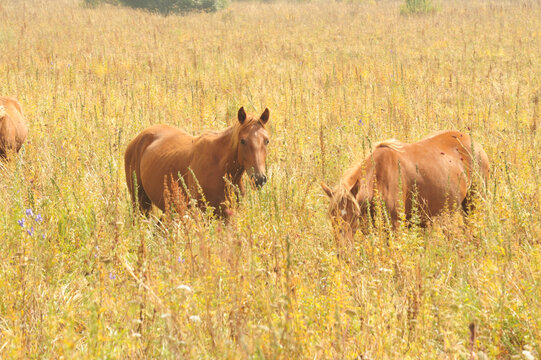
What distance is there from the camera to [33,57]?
12539 millimetres

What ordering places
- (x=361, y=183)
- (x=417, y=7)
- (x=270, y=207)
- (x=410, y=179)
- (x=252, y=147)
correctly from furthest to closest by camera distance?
1. (x=417, y=7)
2. (x=410, y=179)
3. (x=252, y=147)
4. (x=361, y=183)
5. (x=270, y=207)

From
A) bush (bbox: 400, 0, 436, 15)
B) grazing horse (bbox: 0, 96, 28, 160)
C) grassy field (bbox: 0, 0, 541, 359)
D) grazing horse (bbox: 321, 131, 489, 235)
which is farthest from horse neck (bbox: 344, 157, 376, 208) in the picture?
bush (bbox: 400, 0, 436, 15)

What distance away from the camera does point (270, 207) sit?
3646mm

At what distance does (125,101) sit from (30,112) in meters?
1.52

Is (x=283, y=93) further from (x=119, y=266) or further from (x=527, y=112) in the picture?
(x=119, y=266)

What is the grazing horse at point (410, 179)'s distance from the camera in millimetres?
3797

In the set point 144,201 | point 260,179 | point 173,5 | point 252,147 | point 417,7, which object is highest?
point 173,5

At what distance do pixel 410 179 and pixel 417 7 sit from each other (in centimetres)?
2096

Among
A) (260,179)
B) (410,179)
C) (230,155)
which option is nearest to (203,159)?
(230,155)

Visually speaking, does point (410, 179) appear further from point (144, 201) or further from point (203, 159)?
point (144, 201)

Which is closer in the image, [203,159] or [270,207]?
[270,207]

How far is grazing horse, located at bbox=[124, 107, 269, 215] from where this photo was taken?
175 inches

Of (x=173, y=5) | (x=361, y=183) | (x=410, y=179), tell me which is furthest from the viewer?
(x=173, y=5)

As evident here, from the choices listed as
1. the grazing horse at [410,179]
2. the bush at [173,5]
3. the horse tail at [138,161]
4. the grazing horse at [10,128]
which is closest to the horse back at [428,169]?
the grazing horse at [410,179]
